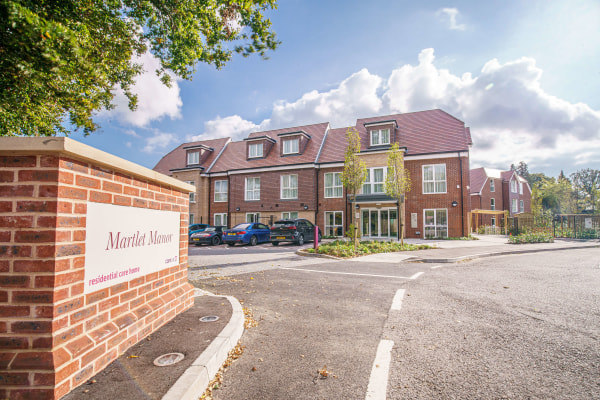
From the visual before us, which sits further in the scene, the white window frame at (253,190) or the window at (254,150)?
the window at (254,150)

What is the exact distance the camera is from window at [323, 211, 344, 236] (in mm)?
24141

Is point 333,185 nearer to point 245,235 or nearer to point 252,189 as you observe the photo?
point 252,189

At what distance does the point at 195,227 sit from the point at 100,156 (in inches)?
864

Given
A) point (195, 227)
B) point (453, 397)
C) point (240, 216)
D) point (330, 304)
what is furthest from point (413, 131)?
point (453, 397)

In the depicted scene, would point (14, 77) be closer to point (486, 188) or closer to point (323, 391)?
point (323, 391)

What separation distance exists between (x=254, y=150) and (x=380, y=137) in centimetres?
1192

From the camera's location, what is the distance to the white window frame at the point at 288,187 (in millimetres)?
25984

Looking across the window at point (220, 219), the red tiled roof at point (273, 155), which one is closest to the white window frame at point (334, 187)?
the red tiled roof at point (273, 155)

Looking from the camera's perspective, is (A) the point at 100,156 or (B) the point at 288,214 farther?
(B) the point at 288,214

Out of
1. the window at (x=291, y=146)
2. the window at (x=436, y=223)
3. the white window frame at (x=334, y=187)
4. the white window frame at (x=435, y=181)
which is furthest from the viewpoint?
the window at (x=291, y=146)

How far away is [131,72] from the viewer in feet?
33.0

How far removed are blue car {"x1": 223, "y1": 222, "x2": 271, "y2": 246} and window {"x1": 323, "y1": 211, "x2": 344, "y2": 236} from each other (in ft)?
21.9

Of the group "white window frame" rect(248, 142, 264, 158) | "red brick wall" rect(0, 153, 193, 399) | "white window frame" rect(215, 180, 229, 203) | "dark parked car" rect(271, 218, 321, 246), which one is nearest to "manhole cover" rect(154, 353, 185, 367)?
"red brick wall" rect(0, 153, 193, 399)

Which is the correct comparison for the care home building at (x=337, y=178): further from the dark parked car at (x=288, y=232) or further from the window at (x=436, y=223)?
the dark parked car at (x=288, y=232)
